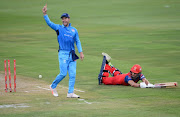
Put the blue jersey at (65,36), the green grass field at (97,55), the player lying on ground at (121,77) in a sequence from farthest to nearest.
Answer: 1. the player lying on ground at (121,77)
2. the blue jersey at (65,36)
3. the green grass field at (97,55)

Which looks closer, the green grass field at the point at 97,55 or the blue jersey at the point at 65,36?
the green grass field at the point at 97,55

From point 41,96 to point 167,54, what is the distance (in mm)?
11008

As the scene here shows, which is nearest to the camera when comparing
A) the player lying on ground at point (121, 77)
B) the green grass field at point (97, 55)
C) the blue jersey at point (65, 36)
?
the green grass field at point (97, 55)

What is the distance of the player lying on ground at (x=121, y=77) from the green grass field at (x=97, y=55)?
0.88 feet

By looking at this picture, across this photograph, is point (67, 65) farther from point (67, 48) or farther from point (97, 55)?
point (97, 55)

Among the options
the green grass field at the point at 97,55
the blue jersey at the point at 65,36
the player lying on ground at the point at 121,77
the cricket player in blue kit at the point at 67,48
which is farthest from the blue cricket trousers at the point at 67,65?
the player lying on ground at the point at 121,77

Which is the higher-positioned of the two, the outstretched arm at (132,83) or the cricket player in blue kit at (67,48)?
the cricket player in blue kit at (67,48)

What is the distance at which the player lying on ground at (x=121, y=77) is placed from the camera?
14.0 metres

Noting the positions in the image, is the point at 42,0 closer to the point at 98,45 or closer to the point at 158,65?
the point at 98,45

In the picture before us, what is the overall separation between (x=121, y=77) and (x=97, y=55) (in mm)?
8061

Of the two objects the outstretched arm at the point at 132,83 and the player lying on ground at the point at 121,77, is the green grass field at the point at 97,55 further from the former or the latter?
the player lying on ground at the point at 121,77

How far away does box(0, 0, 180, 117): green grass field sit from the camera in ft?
36.6

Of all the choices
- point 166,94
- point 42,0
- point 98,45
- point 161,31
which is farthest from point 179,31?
point 42,0

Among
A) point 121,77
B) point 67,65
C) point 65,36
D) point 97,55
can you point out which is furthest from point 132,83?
point 97,55
